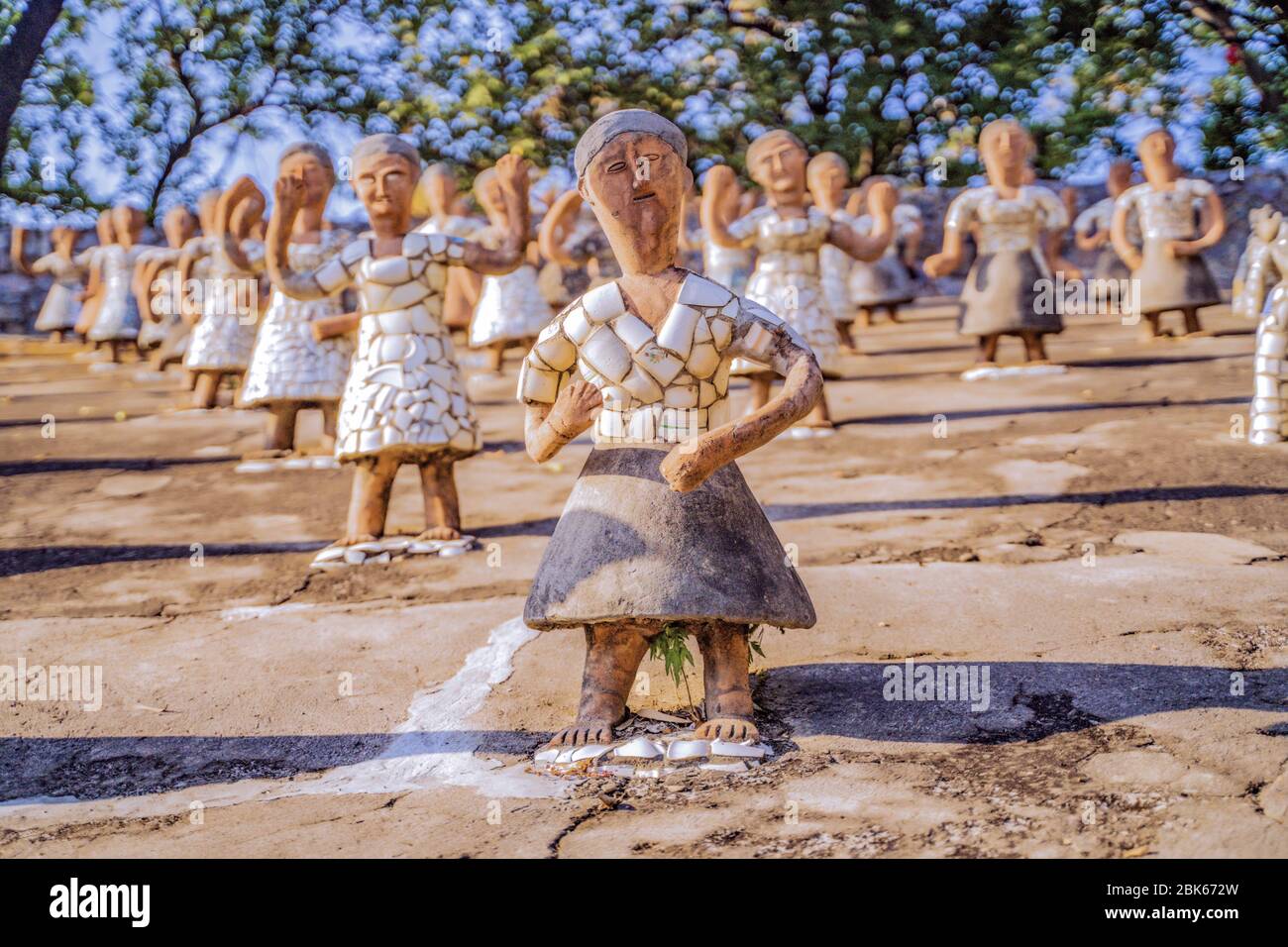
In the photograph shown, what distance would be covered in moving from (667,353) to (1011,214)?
19.6 ft

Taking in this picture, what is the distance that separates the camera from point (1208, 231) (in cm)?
903

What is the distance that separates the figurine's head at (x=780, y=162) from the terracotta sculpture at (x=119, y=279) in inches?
282

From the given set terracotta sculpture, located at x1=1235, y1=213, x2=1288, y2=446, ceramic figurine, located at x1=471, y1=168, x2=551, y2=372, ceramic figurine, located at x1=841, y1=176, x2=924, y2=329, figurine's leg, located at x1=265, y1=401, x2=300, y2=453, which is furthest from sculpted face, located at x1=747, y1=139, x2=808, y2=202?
ceramic figurine, located at x1=841, y1=176, x2=924, y2=329

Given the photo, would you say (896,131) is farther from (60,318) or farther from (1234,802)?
(1234,802)

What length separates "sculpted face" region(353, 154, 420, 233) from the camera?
4.92 meters

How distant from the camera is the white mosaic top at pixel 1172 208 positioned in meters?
9.27

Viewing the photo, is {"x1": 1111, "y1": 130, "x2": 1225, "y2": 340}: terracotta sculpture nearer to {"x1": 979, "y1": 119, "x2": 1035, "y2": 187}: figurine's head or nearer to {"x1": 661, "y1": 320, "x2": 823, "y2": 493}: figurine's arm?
{"x1": 979, "y1": 119, "x2": 1035, "y2": 187}: figurine's head

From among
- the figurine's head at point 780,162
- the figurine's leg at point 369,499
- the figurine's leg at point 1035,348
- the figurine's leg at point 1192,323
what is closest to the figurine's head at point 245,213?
the figurine's leg at point 369,499

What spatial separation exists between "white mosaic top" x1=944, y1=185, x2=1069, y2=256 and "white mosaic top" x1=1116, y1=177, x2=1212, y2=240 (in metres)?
1.41

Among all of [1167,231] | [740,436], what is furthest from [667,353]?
[1167,231]

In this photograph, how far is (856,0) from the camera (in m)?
18.2

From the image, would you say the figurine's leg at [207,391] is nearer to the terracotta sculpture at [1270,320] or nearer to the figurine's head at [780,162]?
the figurine's head at [780,162]

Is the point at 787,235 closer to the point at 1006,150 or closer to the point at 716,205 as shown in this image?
the point at 716,205

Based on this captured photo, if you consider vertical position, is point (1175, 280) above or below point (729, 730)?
above
